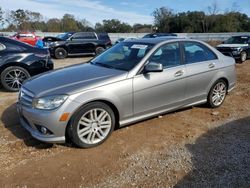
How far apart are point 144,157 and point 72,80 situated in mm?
1585

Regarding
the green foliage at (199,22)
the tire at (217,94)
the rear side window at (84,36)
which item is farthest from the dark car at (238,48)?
the green foliage at (199,22)

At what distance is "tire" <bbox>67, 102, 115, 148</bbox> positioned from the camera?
4141 mm

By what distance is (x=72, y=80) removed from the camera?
446 centimetres

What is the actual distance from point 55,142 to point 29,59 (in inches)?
161

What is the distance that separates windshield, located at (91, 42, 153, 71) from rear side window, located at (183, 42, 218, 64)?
794 mm

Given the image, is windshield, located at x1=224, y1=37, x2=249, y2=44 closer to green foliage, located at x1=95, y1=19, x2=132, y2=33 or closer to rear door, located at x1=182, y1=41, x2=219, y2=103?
rear door, located at x1=182, y1=41, x2=219, y2=103

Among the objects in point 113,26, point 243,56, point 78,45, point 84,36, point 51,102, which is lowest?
point 243,56

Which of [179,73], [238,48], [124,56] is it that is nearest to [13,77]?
[124,56]

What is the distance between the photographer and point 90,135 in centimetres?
430

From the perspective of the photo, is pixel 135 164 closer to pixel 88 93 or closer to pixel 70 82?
pixel 88 93

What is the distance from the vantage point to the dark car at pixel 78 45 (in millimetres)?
17031

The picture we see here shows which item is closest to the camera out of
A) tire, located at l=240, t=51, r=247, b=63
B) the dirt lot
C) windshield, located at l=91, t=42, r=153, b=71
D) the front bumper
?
the dirt lot

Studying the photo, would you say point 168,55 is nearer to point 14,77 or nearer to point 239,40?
point 14,77

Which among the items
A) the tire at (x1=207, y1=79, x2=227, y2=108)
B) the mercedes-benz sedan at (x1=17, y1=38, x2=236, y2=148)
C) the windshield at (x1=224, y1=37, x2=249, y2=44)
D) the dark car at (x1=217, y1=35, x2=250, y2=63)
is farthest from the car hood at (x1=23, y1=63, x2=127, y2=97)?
the windshield at (x1=224, y1=37, x2=249, y2=44)
